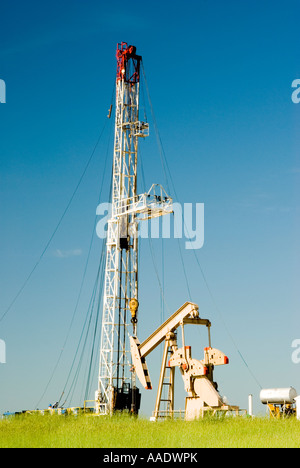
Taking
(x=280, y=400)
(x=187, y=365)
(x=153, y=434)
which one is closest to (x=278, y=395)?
(x=280, y=400)

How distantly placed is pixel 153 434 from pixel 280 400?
39.9 ft

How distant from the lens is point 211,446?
22.8 meters

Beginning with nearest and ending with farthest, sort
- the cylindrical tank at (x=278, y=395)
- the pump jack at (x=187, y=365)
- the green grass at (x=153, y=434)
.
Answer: the green grass at (x=153, y=434) → the pump jack at (x=187, y=365) → the cylindrical tank at (x=278, y=395)

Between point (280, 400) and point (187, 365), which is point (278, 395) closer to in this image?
point (280, 400)

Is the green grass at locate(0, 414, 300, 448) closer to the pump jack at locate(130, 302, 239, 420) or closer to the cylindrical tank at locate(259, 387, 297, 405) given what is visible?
the pump jack at locate(130, 302, 239, 420)

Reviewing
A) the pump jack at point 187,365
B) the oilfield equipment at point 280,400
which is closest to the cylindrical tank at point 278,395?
the oilfield equipment at point 280,400

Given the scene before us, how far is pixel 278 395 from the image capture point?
3625 centimetres

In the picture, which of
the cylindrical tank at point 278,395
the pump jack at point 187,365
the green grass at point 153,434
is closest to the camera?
the green grass at point 153,434

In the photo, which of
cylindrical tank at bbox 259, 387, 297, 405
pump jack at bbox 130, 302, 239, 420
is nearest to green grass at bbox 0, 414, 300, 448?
pump jack at bbox 130, 302, 239, 420

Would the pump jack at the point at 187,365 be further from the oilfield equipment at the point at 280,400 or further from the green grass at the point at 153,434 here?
the oilfield equipment at the point at 280,400

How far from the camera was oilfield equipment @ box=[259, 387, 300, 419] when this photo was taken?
3581cm

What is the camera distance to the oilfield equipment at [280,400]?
117 ft

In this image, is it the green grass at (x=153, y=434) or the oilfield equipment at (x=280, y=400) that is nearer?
the green grass at (x=153, y=434)

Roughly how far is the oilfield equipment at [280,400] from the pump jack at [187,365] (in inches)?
202
